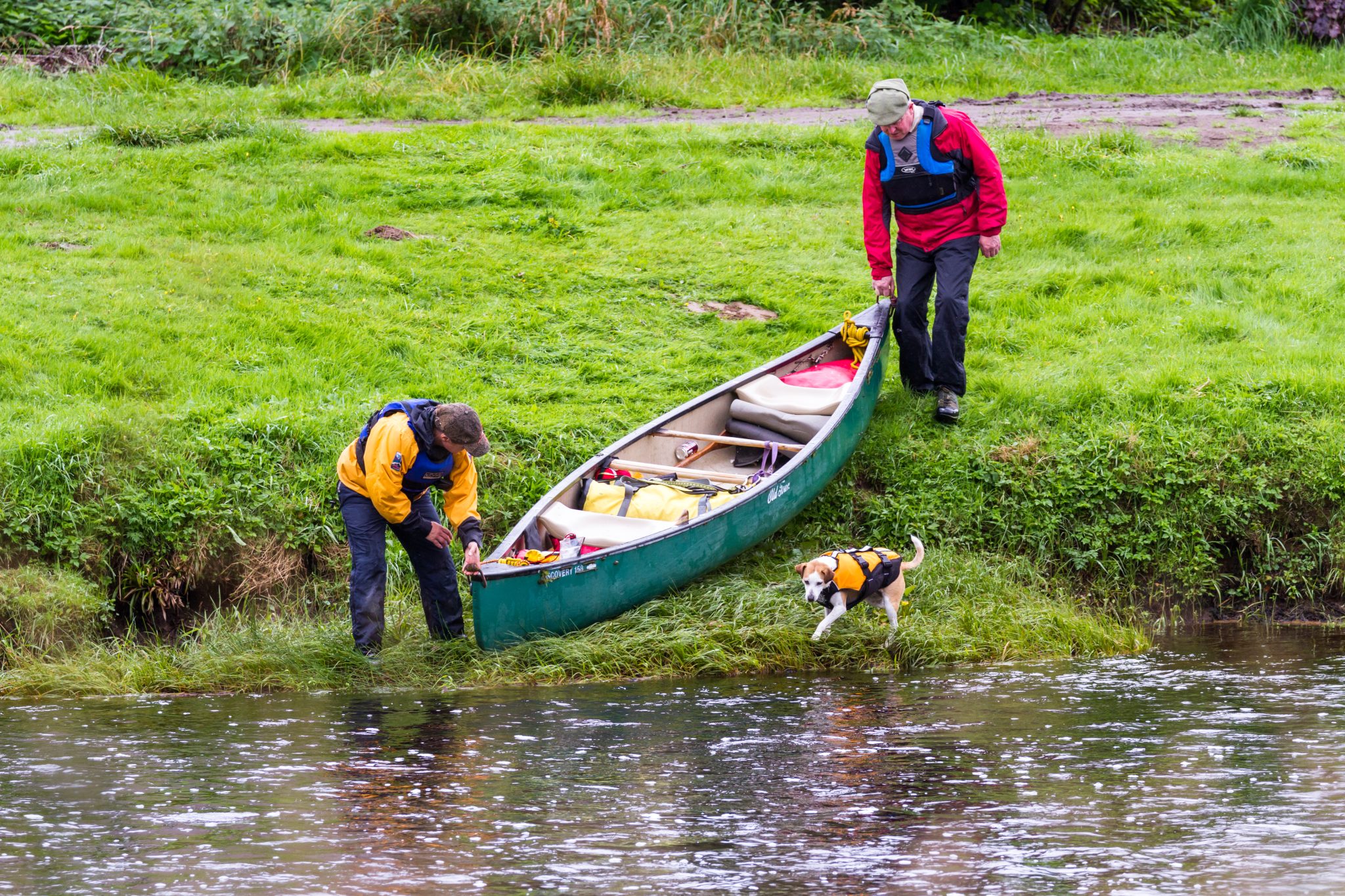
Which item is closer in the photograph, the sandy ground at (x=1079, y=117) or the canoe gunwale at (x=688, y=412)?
the canoe gunwale at (x=688, y=412)

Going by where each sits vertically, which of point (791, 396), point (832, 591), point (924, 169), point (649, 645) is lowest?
point (649, 645)

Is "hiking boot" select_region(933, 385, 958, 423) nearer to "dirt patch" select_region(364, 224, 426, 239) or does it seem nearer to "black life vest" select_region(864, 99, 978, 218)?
"black life vest" select_region(864, 99, 978, 218)

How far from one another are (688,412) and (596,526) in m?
1.61

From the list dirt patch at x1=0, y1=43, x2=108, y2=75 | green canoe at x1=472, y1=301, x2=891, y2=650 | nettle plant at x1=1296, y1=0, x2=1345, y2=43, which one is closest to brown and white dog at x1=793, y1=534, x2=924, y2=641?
green canoe at x1=472, y1=301, x2=891, y2=650

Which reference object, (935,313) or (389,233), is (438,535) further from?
(389,233)

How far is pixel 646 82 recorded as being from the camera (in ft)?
55.3

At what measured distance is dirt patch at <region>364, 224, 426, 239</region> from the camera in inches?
496

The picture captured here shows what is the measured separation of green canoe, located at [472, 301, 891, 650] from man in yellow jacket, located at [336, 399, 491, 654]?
308 mm

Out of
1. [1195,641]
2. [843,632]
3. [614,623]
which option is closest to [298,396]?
[614,623]

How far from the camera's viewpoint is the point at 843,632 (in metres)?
7.86

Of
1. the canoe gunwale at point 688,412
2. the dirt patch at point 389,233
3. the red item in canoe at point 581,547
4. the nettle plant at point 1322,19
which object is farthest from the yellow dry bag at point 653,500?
the nettle plant at point 1322,19

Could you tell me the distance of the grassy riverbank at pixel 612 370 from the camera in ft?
26.8

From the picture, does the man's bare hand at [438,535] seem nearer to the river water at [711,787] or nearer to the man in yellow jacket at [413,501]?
the man in yellow jacket at [413,501]

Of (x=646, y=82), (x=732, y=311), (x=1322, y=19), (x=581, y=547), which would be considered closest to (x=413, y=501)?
(x=581, y=547)
